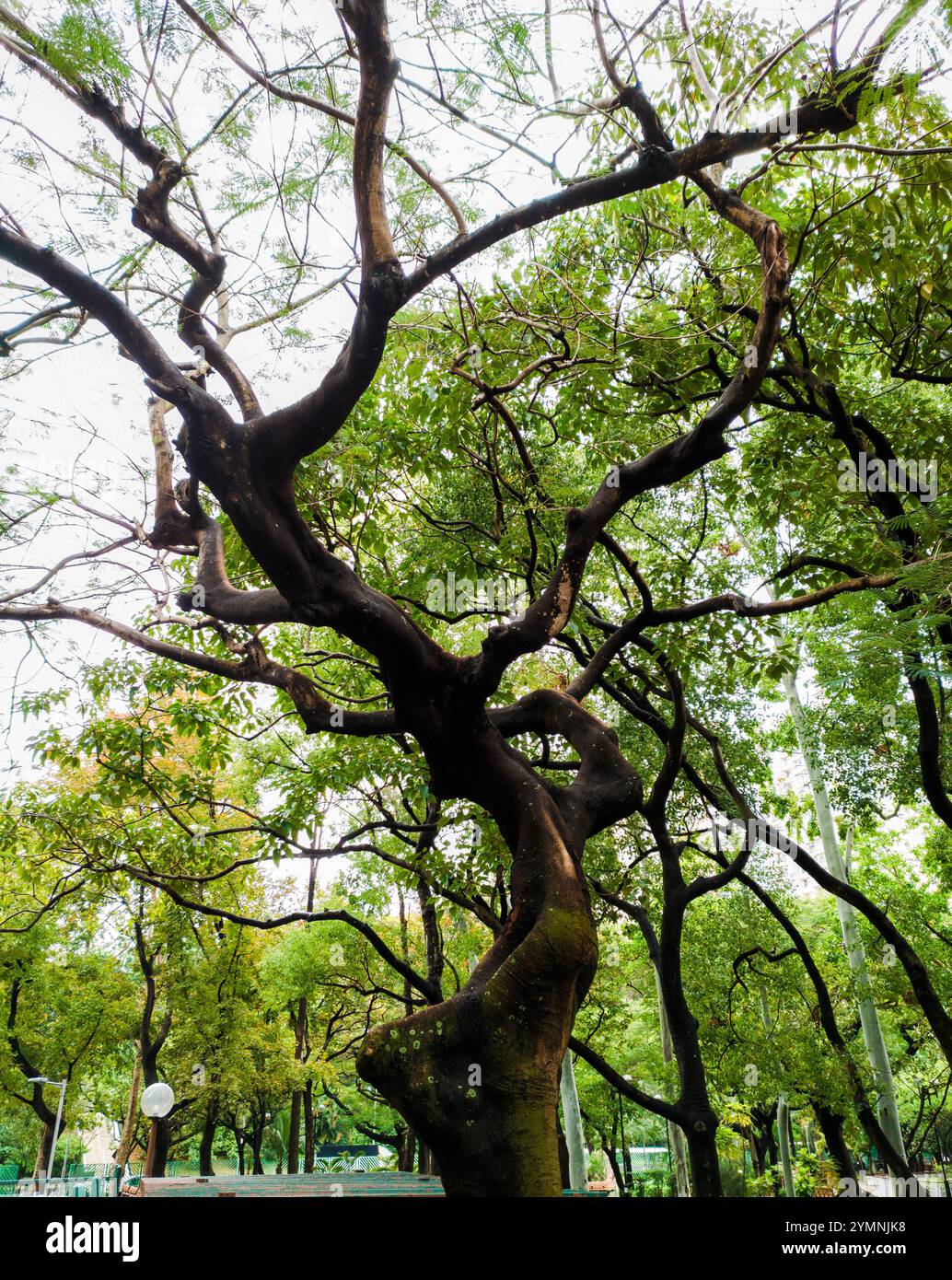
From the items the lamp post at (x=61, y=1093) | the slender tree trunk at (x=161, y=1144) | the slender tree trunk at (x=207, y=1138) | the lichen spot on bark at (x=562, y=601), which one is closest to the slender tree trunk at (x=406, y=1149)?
the slender tree trunk at (x=207, y=1138)

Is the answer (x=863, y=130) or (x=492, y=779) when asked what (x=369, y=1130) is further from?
(x=863, y=130)

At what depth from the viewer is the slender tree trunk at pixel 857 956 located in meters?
11.8

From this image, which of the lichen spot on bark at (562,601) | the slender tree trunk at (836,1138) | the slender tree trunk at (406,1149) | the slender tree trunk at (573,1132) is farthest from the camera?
the slender tree trunk at (406,1149)

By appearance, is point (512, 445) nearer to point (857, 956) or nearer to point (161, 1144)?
point (857, 956)

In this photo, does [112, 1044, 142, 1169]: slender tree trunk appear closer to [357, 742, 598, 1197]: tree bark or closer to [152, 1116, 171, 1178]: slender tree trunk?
[152, 1116, 171, 1178]: slender tree trunk

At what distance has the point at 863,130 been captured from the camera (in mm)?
5473

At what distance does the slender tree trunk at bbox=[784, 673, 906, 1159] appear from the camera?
11.8 m

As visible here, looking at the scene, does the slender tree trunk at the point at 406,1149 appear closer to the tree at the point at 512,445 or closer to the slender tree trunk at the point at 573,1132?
the slender tree trunk at the point at 573,1132

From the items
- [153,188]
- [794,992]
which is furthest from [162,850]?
[794,992]

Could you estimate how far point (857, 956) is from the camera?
13.0 metres
